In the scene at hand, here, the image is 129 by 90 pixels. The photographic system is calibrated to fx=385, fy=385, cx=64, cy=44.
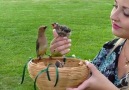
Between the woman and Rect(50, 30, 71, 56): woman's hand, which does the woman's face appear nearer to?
the woman

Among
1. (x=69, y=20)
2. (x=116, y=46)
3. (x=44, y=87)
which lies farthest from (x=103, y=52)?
(x=69, y=20)

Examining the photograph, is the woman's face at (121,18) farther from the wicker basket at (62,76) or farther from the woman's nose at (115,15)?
the wicker basket at (62,76)

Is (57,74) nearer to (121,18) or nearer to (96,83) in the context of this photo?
(96,83)

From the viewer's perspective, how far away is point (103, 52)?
2.26 meters

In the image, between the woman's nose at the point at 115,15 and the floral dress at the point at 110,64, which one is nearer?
the woman's nose at the point at 115,15

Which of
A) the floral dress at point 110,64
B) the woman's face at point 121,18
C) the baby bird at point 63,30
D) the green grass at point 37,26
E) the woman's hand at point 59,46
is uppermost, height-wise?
the woman's face at point 121,18

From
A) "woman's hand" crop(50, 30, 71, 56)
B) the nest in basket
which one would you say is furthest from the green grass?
the nest in basket

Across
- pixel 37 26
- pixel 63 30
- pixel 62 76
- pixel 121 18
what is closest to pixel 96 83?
pixel 62 76

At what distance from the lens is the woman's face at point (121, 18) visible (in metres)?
1.86

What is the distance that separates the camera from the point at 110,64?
214cm

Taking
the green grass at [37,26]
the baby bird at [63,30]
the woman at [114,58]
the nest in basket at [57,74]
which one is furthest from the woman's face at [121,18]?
the green grass at [37,26]

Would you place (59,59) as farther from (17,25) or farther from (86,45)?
(17,25)

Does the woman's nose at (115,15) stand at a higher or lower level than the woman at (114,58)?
higher

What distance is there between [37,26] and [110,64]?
25.6 feet
